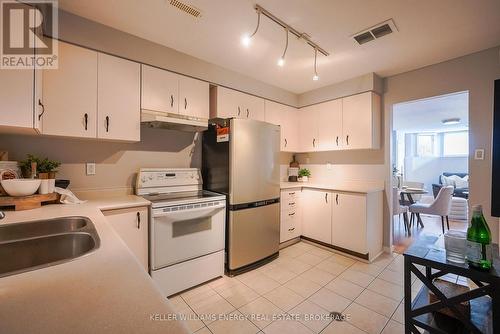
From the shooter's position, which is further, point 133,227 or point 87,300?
point 133,227

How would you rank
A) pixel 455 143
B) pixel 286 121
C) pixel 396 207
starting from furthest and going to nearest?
pixel 455 143, pixel 286 121, pixel 396 207

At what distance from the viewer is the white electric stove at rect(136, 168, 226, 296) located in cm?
195

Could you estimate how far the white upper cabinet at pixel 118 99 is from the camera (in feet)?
6.48

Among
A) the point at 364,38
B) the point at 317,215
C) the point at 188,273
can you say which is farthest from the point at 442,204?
the point at 188,273

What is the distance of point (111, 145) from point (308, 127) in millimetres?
2806

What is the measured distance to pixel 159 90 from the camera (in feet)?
7.50

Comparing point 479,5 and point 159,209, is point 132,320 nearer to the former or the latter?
point 159,209

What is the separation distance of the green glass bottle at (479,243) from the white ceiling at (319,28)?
62.5 inches

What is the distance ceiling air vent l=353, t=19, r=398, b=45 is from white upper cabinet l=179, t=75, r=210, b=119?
5.48 feet

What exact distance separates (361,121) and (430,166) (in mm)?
6493

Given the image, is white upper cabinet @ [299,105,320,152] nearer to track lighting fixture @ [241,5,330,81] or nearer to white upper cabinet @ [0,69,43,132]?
track lighting fixture @ [241,5,330,81]

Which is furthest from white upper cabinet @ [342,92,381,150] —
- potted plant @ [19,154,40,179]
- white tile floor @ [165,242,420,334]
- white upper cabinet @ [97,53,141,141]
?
potted plant @ [19,154,40,179]

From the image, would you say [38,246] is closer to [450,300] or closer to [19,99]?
[19,99]

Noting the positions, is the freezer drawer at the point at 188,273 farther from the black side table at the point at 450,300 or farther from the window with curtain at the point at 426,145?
the window with curtain at the point at 426,145
